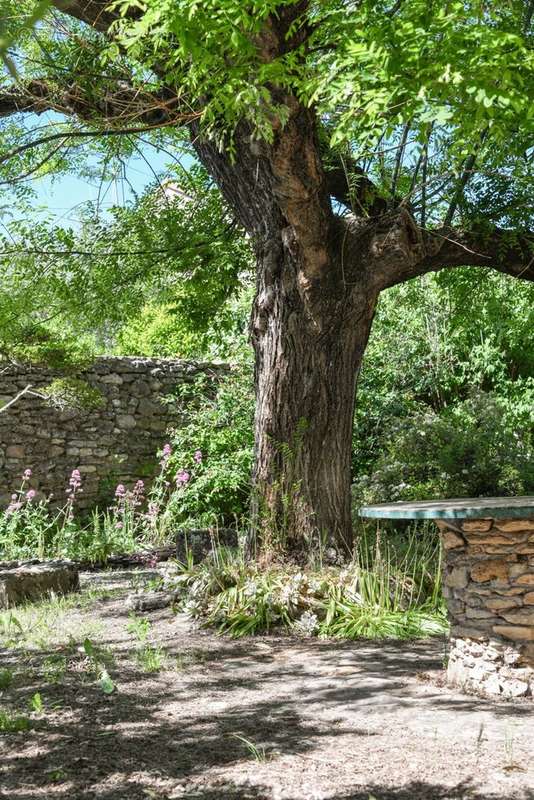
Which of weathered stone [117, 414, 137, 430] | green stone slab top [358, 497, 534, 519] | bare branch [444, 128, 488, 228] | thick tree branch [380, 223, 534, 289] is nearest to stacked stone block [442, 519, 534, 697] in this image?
green stone slab top [358, 497, 534, 519]

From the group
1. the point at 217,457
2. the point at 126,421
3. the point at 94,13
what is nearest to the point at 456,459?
the point at 217,457

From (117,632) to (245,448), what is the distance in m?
5.09

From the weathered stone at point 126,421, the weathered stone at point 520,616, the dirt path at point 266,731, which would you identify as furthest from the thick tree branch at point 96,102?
the weathered stone at point 126,421

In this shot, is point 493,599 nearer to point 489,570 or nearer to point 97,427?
point 489,570

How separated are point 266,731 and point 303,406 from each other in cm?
307

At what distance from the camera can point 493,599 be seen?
4066mm

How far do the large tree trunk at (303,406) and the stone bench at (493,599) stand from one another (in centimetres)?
196

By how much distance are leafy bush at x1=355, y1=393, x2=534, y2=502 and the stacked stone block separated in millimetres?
4580

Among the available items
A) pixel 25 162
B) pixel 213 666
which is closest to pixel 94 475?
pixel 25 162

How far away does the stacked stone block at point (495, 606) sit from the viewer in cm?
401

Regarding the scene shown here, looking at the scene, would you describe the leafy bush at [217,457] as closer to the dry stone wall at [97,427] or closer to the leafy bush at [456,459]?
the dry stone wall at [97,427]

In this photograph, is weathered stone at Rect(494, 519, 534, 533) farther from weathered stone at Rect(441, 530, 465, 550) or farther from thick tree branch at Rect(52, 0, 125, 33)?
thick tree branch at Rect(52, 0, 125, 33)

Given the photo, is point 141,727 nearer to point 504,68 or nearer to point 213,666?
point 213,666

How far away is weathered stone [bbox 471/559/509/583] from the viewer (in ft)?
13.3
